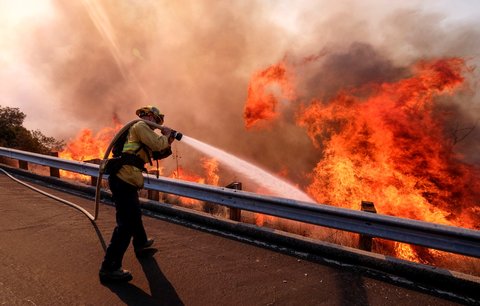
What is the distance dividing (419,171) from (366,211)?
9544 millimetres

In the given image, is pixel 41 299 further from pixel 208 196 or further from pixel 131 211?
pixel 208 196

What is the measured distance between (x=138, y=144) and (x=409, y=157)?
1151 cm

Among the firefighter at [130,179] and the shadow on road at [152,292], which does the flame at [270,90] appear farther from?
the shadow on road at [152,292]

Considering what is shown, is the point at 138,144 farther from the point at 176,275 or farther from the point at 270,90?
the point at 270,90

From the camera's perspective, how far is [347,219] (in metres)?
4.00

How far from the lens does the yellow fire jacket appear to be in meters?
3.68

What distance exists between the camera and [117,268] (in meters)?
3.52

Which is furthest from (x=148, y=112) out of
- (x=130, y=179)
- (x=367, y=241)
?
(x=367, y=241)

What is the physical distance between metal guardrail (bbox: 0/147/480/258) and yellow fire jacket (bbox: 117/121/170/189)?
1.71 metres

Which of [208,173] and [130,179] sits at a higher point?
[130,179]

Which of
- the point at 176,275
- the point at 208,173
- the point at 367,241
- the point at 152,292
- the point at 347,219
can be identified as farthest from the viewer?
the point at 208,173

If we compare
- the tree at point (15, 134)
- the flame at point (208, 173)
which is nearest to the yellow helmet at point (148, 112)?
the tree at point (15, 134)

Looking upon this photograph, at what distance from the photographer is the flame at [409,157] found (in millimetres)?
11992

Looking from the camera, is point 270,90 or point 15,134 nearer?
point 15,134
